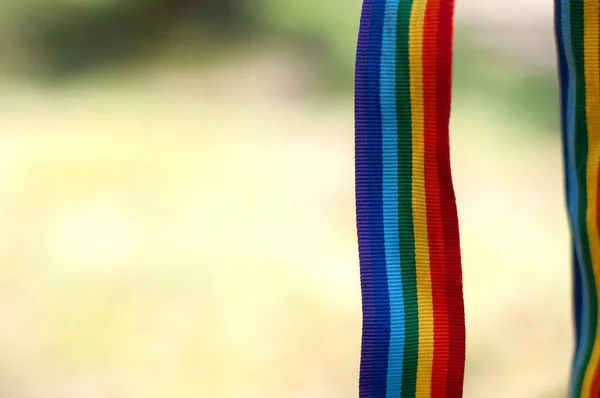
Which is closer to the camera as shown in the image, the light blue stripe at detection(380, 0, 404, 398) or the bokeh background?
the light blue stripe at detection(380, 0, 404, 398)

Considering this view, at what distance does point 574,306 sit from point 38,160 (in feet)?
2.83

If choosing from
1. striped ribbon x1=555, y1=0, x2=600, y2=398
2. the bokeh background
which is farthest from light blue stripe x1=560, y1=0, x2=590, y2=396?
the bokeh background

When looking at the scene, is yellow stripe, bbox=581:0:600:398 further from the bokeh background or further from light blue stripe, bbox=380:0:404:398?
the bokeh background

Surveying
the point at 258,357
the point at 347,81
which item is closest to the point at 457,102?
the point at 347,81

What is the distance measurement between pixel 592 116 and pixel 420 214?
96mm

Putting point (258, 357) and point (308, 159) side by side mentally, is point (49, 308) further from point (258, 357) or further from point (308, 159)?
point (308, 159)

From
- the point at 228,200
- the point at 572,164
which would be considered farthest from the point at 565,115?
the point at 228,200

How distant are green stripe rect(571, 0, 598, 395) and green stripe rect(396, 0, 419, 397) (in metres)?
0.08

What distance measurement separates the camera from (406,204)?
351 millimetres

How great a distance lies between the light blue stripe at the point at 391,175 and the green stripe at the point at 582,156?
0.28ft

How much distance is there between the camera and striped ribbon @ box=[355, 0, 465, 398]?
13.5 inches

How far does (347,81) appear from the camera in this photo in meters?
1.23

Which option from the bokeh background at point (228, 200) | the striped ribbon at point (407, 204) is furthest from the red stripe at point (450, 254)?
the bokeh background at point (228, 200)

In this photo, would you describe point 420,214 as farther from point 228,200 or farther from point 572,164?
point 228,200
